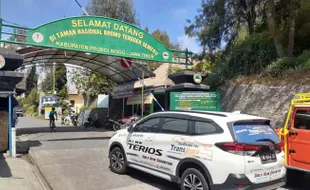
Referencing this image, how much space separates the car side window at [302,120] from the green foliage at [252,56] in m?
8.31

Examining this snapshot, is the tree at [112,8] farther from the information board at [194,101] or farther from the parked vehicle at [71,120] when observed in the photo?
the information board at [194,101]

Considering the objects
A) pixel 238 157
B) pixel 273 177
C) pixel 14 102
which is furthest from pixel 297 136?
pixel 14 102

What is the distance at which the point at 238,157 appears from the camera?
5.35 metres

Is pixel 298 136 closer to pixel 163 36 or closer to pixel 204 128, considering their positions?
pixel 204 128

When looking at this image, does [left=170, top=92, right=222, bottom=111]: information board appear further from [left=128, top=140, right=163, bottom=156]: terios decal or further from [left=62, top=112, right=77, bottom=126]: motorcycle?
[left=62, top=112, right=77, bottom=126]: motorcycle

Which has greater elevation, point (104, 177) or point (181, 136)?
point (181, 136)

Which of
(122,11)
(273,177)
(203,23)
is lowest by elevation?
(273,177)

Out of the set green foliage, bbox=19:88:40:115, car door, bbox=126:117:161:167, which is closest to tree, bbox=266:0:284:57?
car door, bbox=126:117:161:167

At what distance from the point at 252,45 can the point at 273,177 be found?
11.9 meters

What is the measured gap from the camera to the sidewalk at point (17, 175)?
696cm

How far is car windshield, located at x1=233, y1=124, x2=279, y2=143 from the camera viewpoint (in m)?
5.61

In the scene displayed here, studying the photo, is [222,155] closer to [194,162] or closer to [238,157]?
[238,157]

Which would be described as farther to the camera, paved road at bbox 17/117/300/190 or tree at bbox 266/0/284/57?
tree at bbox 266/0/284/57

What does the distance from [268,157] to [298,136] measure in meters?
1.80
